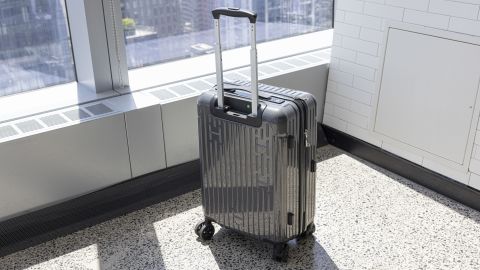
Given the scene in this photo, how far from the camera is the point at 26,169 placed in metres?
2.45

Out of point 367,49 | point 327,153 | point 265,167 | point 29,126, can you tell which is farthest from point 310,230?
point 29,126

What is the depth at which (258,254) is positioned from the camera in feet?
7.95

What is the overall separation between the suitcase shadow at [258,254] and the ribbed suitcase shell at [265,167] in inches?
4.3

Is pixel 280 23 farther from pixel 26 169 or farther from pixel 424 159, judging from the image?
pixel 26 169

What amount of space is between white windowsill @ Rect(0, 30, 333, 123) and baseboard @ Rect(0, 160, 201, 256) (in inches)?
18.9

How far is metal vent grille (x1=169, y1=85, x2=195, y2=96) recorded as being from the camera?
2.89 m

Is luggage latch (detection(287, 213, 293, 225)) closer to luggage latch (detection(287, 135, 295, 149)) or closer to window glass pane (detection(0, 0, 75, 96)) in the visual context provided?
luggage latch (detection(287, 135, 295, 149))

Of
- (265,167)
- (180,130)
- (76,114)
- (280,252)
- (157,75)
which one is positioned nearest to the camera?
(265,167)

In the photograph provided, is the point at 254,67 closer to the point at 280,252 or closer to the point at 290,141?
the point at 290,141

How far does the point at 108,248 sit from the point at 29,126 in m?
0.68

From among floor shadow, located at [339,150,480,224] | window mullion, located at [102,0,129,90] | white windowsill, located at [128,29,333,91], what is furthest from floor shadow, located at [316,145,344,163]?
window mullion, located at [102,0,129,90]

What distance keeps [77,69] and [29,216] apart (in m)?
0.86

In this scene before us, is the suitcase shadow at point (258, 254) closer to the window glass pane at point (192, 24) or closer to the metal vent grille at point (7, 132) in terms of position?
the metal vent grille at point (7, 132)

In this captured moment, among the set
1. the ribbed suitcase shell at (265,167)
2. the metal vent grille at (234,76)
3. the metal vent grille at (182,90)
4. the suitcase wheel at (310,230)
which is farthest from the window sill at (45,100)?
the suitcase wheel at (310,230)
